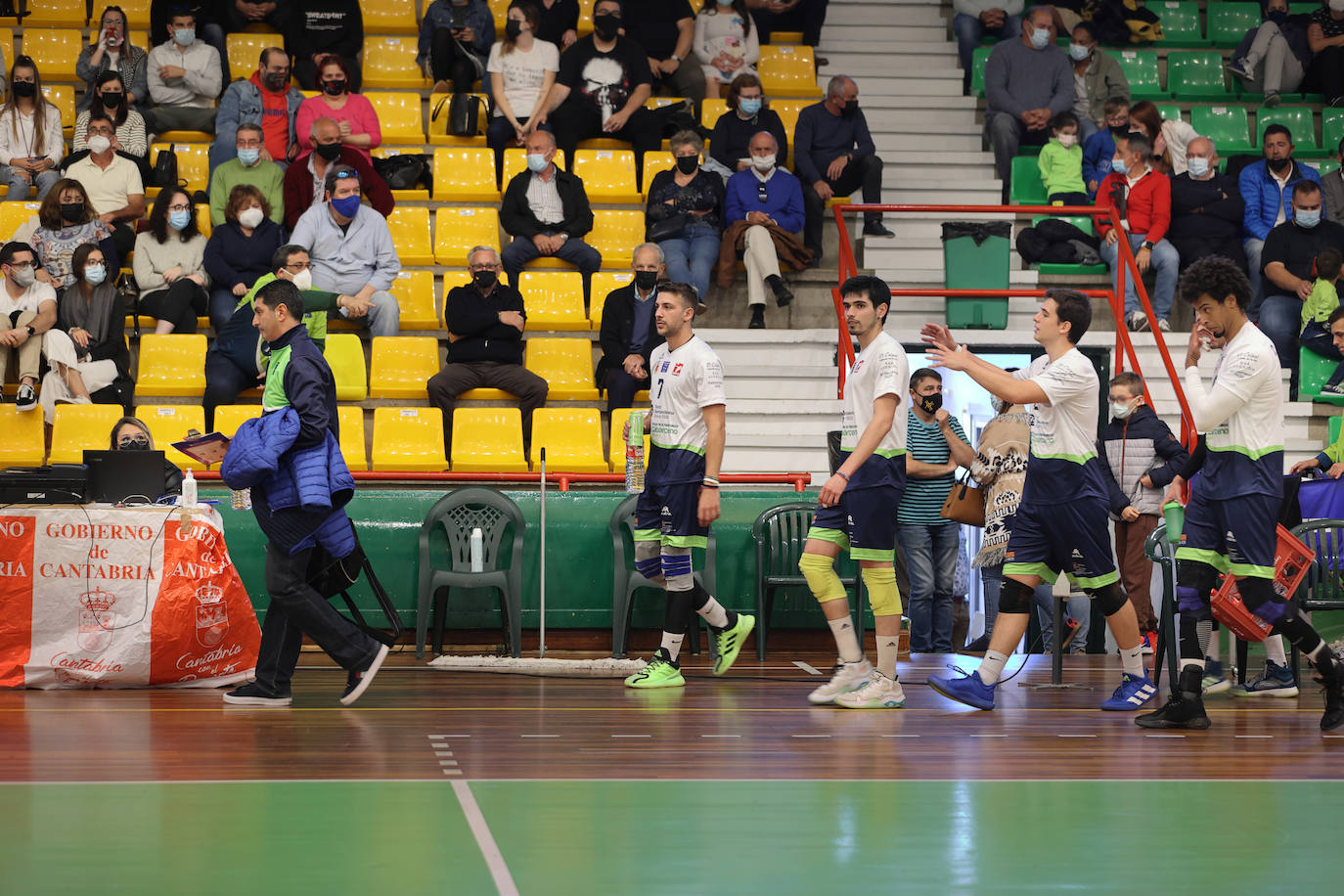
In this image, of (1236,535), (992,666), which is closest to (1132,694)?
(992,666)

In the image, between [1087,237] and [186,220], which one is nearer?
[186,220]

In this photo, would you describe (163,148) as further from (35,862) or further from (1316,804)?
(1316,804)

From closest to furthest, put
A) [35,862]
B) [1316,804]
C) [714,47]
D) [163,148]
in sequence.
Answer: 1. [35,862]
2. [1316,804]
3. [163,148]
4. [714,47]

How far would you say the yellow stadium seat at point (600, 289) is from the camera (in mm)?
12438

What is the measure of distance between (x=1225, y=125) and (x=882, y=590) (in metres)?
10.3

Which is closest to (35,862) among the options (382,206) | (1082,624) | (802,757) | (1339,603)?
(802,757)

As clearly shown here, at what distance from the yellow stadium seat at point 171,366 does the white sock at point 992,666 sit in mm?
7045

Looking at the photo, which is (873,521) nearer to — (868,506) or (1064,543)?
(868,506)

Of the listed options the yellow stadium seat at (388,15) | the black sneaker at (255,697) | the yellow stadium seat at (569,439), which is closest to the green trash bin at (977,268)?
the yellow stadium seat at (569,439)

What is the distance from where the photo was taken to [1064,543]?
22.8ft

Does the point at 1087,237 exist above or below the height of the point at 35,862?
above

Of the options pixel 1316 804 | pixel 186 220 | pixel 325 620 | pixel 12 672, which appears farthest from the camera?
pixel 186 220

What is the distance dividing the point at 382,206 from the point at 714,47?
3960mm

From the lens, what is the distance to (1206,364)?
12.9m
